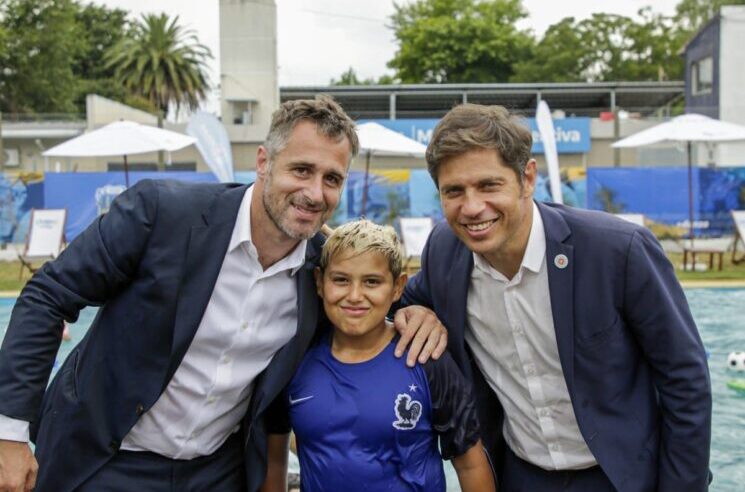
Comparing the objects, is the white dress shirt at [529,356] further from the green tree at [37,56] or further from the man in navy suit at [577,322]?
the green tree at [37,56]

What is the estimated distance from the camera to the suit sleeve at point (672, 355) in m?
2.40

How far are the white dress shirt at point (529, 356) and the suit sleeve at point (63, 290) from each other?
3.95ft

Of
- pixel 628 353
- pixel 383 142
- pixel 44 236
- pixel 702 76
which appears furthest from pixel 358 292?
pixel 702 76

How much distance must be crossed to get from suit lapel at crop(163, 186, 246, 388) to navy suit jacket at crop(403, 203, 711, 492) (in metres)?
1.13

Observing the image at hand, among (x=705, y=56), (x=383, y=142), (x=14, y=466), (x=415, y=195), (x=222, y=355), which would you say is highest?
(x=705, y=56)

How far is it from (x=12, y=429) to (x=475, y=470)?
61.1 inches

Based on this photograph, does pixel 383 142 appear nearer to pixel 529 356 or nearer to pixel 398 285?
pixel 398 285

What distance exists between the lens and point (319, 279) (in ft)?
9.34

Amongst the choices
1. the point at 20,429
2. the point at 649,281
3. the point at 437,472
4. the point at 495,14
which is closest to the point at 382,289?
the point at 437,472

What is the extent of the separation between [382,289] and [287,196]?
0.47 meters

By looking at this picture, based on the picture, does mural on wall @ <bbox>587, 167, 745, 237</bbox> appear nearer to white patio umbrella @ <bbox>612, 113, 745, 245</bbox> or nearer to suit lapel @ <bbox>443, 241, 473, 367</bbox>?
white patio umbrella @ <bbox>612, 113, 745, 245</bbox>

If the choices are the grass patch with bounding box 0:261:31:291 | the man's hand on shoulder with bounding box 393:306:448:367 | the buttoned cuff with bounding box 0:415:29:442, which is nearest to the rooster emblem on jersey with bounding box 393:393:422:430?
the man's hand on shoulder with bounding box 393:306:448:367

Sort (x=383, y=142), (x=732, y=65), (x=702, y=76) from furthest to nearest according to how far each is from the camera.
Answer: (x=702, y=76)
(x=732, y=65)
(x=383, y=142)

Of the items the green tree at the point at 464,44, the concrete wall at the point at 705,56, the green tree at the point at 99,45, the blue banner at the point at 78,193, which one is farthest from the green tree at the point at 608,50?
the blue banner at the point at 78,193
